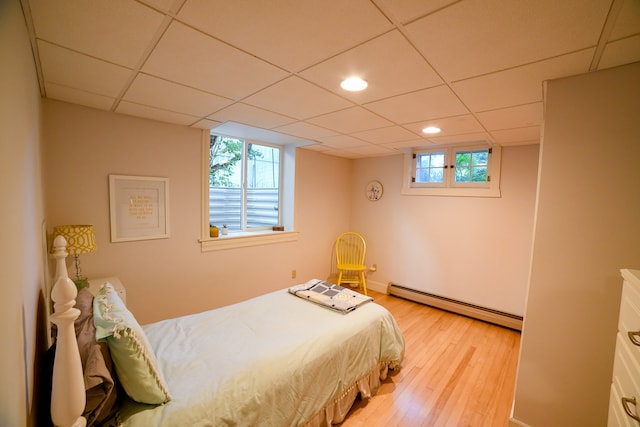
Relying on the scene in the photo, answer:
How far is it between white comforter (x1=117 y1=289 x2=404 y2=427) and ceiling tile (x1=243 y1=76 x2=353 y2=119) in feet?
5.47

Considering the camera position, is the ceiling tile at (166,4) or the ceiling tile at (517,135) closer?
the ceiling tile at (166,4)

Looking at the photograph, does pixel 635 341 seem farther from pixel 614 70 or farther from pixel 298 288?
pixel 298 288

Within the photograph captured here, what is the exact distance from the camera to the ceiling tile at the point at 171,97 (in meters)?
1.72

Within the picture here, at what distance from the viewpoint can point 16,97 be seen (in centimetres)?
92

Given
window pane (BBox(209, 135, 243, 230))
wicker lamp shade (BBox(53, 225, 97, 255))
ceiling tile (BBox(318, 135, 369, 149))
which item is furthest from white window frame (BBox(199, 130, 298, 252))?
wicker lamp shade (BBox(53, 225, 97, 255))

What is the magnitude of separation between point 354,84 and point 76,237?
2.24 metres

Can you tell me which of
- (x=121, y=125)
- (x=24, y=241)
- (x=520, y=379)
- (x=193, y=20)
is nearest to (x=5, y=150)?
(x=24, y=241)

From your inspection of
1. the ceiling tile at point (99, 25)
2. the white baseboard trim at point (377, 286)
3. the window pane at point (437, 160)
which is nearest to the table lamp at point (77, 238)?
the ceiling tile at point (99, 25)

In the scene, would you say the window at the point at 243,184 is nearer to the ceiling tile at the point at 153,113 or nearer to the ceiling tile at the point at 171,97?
the ceiling tile at the point at 153,113

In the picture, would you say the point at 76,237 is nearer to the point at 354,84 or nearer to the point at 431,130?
the point at 354,84

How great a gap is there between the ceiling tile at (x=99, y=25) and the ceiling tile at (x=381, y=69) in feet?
2.53

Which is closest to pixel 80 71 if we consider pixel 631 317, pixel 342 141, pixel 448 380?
pixel 342 141

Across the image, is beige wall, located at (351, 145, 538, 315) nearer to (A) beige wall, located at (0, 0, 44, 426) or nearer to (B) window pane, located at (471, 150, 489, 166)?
(B) window pane, located at (471, 150, 489, 166)

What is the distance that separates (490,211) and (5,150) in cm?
397
